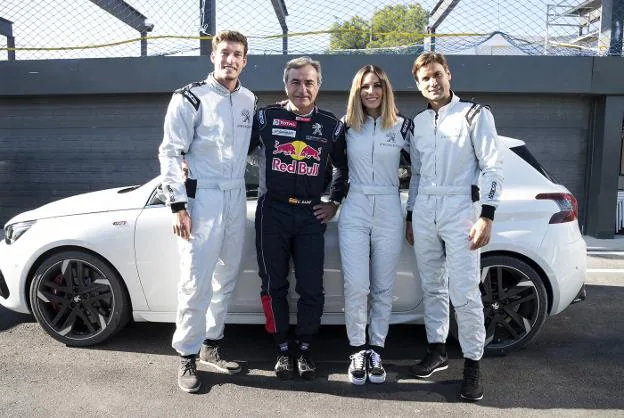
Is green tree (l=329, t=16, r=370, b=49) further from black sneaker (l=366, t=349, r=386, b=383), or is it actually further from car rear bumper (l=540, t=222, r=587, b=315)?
black sneaker (l=366, t=349, r=386, b=383)

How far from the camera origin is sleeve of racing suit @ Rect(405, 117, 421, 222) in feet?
10.9

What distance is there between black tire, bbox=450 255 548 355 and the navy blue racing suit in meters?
1.15

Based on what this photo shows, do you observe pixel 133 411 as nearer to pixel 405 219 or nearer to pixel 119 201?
pixel 119 201

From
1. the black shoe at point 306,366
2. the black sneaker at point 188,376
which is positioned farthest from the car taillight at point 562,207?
the black sneaker at point 188,376

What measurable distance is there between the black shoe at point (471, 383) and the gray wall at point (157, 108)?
5377mm

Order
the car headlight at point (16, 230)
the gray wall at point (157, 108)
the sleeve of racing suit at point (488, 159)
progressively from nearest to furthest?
1. the sleeve of racing suit at point (488, 159)
2. the car headlight at point (16, 230)
3. the gray wall at point (157, 108)

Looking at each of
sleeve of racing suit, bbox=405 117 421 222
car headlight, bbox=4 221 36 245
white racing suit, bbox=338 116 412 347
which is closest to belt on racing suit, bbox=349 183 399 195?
white racing suit, bbox=338 116 412 347

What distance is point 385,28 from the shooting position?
345 inches

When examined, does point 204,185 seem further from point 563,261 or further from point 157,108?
point 157,108

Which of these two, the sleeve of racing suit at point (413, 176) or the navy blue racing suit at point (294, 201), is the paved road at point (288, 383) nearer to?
the navy blue racing suit at point (294, 201)

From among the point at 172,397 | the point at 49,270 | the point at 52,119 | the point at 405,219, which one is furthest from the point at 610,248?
the point at 52,119

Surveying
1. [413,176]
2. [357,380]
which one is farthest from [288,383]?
[413,176]

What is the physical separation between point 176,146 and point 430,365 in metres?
2.12

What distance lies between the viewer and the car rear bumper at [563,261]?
12.0 feet
